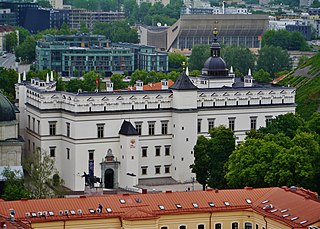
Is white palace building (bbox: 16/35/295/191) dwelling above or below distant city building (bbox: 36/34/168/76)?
above

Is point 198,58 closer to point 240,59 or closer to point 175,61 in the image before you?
point 240,59

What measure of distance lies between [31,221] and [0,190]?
20.6 metres

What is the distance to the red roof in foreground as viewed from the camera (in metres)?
69.4

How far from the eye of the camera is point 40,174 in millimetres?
88000

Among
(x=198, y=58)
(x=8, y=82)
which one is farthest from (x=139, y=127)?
(x=198, y=58)

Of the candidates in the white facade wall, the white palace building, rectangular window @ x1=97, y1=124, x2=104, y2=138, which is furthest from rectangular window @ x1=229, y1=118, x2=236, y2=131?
rectangular window @ x1=97, y1=124, x2=104, y2=138

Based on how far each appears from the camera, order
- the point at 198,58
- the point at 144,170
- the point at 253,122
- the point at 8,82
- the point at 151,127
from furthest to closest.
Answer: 1. the point at 198,58
2. the point at 8,82
3. the point at 253,122
4. the point at 151,127
5. the point at 144,170

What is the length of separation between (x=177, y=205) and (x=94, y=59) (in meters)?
114

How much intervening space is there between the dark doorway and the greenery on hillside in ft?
91.5

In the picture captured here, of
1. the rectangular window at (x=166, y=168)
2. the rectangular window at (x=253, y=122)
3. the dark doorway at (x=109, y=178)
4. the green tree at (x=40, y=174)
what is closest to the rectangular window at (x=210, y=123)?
the rectangular window at (x=253, y=122)

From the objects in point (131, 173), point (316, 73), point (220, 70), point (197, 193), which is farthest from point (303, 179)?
point (316, 73)

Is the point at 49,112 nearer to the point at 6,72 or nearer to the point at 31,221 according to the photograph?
the point at 31,221

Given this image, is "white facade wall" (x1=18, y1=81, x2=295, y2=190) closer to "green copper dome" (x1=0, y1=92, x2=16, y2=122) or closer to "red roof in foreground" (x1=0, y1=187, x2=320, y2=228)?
"green copper dome" (x1=0, y1=92, x2=16, y2=122)

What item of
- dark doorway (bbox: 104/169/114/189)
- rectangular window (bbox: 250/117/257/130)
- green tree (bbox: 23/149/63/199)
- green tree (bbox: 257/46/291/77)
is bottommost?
green tree (bbox: 257/46/291/77)
